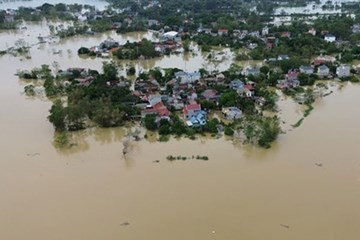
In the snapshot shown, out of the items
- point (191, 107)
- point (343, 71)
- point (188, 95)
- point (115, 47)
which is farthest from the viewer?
point (115, 47)

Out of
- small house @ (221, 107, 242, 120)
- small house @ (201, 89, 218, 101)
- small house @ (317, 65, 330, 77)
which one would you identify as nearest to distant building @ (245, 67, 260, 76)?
small house @ (317, 65, 330, 77)

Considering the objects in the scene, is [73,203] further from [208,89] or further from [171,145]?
[208,89]

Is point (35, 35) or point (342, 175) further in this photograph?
point (35, 35)

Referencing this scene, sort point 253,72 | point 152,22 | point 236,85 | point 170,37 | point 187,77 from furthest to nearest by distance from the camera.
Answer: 1. point 152,22
2. point 170,37
3. point 253,72
4. point 187,77
5. point 236,85

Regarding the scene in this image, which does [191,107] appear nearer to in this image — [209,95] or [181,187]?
[209,95]

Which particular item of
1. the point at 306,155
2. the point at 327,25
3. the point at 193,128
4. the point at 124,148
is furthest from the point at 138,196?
the point at 327,25

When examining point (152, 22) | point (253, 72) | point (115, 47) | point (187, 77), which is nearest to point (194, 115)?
point (187, 77)

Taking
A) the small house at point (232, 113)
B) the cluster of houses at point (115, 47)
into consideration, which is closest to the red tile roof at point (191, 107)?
the small house at point (232, 113)

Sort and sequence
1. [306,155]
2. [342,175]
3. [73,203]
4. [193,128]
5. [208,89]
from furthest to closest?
[208,89] → [193,128] → [306,155] → [342,175] → [73,203]

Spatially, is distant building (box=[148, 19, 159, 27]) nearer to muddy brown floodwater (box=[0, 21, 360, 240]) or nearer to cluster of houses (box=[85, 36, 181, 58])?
cluster of houses (box=[85, 36, 181, 58])
